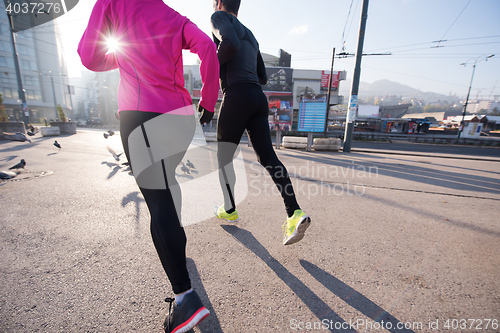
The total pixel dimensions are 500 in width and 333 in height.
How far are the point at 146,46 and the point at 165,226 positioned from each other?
3.18 ft

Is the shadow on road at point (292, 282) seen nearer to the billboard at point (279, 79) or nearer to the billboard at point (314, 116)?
the billboard at point (314, 116)

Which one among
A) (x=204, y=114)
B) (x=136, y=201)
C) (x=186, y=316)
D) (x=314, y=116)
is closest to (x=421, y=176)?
(x=204, y=114)

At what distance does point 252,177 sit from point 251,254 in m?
2.44

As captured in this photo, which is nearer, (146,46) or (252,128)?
(146,46)

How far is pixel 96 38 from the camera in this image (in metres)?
1.20

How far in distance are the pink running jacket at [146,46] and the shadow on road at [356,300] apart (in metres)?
1.46

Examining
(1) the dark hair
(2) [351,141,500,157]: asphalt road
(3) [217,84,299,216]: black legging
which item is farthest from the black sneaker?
(2) [351,141,500,157]: asphalt road

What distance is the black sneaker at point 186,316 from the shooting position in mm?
1018

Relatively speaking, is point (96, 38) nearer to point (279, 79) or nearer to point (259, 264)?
point (259, 264)

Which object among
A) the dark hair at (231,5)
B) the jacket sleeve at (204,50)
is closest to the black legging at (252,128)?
the jacket sleeve at (204,50)

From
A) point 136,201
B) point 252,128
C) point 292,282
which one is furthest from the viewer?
point 136,201

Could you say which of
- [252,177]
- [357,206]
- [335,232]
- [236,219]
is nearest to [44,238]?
[236,219]

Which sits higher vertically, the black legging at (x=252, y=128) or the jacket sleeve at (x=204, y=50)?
the jacket sleeve at (x=204, y=50)

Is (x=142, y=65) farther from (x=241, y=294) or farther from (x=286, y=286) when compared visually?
(x=286, y=286)
